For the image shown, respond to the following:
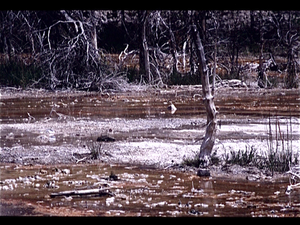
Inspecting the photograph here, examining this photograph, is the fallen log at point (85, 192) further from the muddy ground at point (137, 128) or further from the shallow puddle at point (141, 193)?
the muddy ground at point (137, 128)

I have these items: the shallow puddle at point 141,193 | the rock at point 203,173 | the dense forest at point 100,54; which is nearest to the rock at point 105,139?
the shallow puddle at point 141,193

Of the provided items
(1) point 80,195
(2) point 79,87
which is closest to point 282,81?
(2) point 79,87

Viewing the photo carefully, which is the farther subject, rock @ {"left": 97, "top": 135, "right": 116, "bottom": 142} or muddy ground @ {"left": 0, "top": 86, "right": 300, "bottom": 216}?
rock @ {"left": 97, "top": 135, "right": 116, "bottom": 142}

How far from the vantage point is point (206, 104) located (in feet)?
29.4

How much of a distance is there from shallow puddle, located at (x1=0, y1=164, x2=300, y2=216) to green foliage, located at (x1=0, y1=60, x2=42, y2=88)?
1115cm

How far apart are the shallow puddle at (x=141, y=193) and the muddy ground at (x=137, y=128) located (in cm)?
6

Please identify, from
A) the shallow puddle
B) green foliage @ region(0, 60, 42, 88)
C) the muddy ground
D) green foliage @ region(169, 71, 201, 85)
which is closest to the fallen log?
the shallow puddle

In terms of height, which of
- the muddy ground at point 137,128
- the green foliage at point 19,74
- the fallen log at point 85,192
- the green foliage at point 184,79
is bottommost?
the fallen log at point 85,192

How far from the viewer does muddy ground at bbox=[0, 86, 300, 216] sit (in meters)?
9.41

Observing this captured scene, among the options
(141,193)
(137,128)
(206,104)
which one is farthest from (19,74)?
(141,193)

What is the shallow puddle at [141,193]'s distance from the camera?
22.7 feet

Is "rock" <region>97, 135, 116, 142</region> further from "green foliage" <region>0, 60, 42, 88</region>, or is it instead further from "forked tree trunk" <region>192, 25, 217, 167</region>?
"green foliage" <region>0, 60, 42, 88</region>

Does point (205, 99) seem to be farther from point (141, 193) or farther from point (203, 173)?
point (141, 193)

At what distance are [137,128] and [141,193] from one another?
16.8 feet
